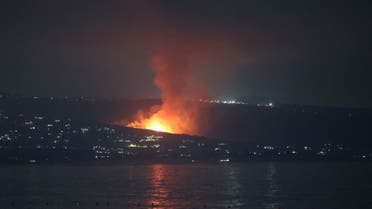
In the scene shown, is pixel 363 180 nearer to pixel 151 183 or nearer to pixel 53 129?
pixel 151 183

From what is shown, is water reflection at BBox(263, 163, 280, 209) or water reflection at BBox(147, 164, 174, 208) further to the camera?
water reflection at BBox(263, 163, 280, 209)

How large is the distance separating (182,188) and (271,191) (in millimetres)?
7891

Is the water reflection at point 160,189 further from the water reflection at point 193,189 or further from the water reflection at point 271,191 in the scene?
the water reflection at point 271,191

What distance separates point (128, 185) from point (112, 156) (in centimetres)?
4709

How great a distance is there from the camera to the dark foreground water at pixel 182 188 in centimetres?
5469

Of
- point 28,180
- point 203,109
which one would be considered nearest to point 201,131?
point 203,109

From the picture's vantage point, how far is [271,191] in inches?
2581

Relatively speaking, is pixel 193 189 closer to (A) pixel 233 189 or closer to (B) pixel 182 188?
(B) pixel 182 188

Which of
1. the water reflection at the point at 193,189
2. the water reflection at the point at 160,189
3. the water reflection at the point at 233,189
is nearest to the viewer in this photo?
the water reflection at the point at 160,189

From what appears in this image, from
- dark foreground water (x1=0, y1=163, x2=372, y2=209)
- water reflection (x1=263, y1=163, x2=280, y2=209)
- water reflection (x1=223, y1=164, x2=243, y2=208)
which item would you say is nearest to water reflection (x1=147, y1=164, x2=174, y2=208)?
dark foreground water (x1=0, y1=163, x2=372, y2=209)

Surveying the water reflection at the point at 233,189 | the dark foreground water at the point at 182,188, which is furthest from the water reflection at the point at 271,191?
the water reflection at the point at 233,189

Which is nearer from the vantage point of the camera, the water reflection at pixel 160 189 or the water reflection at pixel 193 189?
the water reflection at pixel 160 189

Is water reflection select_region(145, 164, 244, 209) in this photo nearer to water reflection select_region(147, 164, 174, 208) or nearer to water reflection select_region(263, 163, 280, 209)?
water reflection select_region(147, 164, 174, 208)

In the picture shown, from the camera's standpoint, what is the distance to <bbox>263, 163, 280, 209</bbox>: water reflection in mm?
54781
